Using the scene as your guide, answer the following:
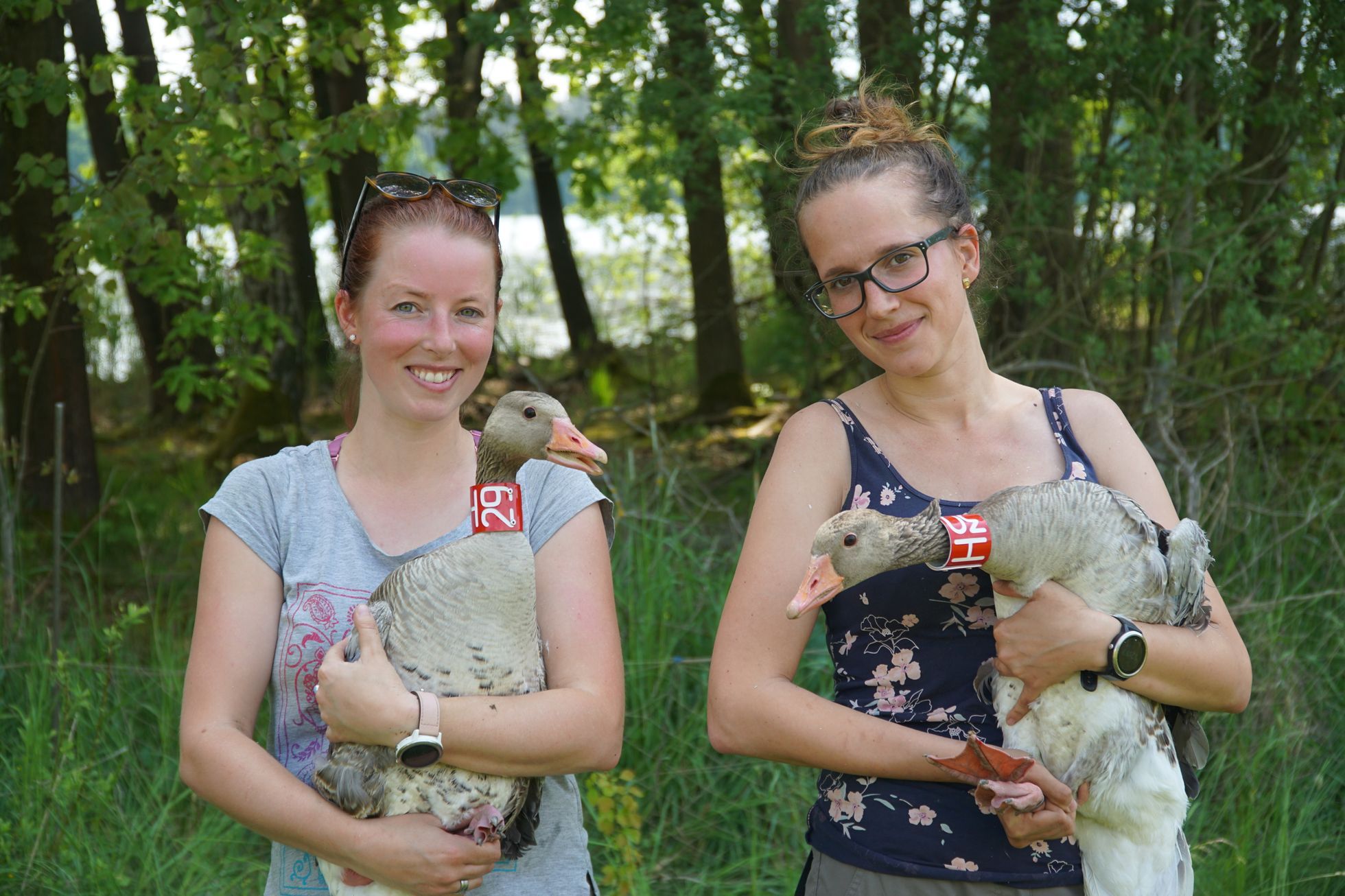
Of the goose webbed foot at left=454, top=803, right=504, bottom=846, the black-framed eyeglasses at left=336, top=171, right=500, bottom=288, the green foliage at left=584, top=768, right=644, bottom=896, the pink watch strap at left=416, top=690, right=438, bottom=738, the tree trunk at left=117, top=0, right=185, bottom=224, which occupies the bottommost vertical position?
the green foliage at left=584, top=768, right=644, bottom=896

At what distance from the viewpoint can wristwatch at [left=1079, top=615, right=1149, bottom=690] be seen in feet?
6.86

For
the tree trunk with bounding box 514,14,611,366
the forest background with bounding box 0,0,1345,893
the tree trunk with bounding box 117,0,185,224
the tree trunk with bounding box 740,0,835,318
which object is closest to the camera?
the forest background with bounding box 0,0,1345,893

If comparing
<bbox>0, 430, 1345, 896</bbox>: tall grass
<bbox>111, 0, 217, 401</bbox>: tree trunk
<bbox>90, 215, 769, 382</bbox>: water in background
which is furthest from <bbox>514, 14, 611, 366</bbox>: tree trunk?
<bbox>0, 430, 1345, 896</bbox>: tall grass

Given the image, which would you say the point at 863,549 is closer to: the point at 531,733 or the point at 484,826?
the point at 531,733

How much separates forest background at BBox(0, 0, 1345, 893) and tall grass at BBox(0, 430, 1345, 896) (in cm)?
2

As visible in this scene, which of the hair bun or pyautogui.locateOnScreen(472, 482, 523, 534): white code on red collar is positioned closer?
pyautogui.locateOnScreen(472, 482, 523, 534): white code on red collar

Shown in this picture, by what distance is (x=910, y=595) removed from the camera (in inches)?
91.2

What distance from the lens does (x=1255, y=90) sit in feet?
18.4

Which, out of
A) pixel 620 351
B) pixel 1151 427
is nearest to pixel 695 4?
pixel 1151 427

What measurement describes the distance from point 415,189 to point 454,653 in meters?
0.97

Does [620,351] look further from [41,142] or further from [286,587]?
[286,587]

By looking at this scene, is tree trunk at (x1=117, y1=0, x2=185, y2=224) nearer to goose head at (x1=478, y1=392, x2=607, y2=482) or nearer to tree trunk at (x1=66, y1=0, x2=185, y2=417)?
tree trunk at (x1=66, y1=0, x2=185, y2=417)

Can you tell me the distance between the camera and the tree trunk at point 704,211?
5824mm

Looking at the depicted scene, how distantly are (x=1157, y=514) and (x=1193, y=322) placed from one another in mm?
4203
